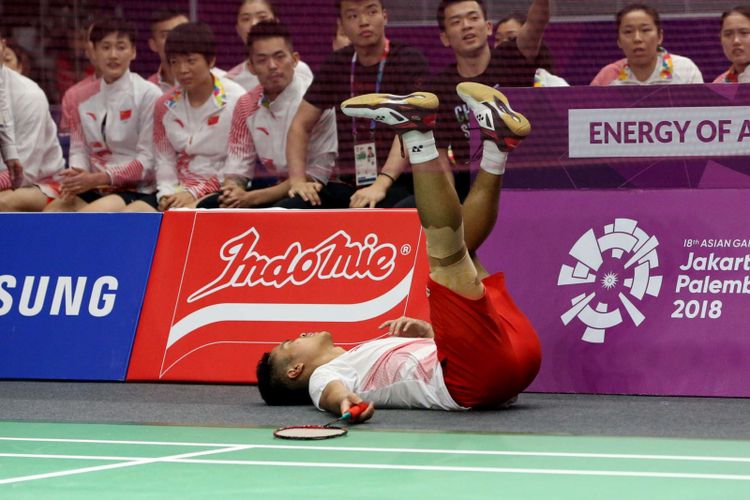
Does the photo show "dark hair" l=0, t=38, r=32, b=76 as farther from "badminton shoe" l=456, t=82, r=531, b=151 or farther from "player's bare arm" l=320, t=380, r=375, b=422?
"player's bare arm" l=320, t=380, r=375, b=422

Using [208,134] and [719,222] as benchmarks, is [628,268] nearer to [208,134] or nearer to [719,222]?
[719,222]

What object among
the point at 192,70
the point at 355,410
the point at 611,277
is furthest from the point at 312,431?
the point at 192,70

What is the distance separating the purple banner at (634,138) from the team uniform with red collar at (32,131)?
417 centimetres

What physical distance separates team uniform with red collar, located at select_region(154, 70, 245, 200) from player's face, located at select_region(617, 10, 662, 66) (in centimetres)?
281

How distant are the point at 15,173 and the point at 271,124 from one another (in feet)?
6.62

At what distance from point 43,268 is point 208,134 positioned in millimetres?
1786

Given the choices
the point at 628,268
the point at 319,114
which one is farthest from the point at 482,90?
the point at 319,114

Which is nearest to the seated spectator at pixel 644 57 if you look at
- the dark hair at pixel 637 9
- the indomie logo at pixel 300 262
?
the dark hair at pixel 637 9

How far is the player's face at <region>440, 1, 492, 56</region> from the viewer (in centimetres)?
879

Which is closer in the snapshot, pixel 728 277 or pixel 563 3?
pixel 728 277

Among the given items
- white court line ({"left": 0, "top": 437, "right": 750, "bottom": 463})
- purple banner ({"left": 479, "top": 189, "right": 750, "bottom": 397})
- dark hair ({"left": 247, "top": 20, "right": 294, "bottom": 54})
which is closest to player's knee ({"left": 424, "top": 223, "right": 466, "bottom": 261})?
white court line ({"left": 0, "top": 437, "right": 750, "bottom": 463})

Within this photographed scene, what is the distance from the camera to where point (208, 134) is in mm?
9758

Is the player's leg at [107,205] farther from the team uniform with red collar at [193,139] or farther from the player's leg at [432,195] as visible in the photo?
the player's leg at [432,195]

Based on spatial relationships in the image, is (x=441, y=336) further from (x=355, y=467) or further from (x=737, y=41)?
(x=737, y=41)
